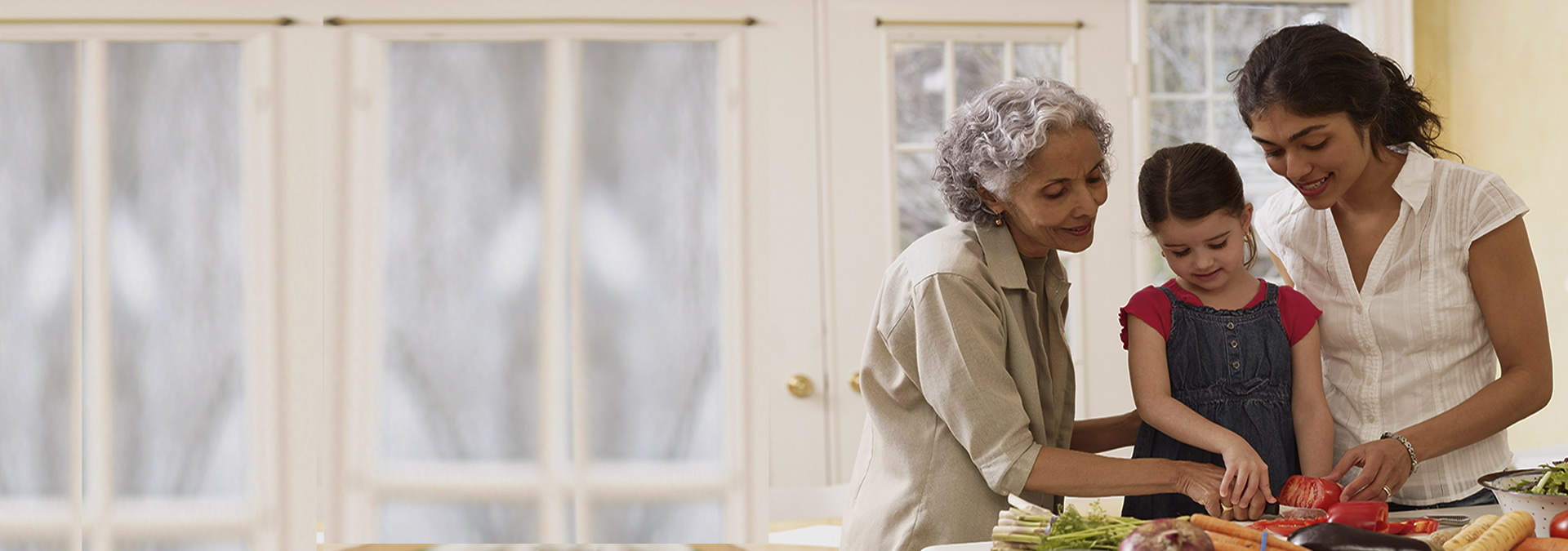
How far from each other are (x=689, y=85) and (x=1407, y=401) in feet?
7.54

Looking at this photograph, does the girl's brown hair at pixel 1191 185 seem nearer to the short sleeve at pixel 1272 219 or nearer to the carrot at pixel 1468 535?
the short sleeve at pixel 1272 219

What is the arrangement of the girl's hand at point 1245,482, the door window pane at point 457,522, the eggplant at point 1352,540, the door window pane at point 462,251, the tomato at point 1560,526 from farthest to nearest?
the door window pane at point 457,522 < the door window pane at point 462,251 < the girl's hand at point 1245,482 < the tomato at point 1560,526 < the eggplant at point 1352,540

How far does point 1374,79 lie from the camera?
1.45 meters

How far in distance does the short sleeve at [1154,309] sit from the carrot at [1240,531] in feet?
1.65

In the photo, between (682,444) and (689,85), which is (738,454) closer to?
(682,444)

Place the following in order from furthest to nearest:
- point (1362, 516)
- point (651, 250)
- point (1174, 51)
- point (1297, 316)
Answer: point (651, 250) < point (1174, 51) < point (1297, 316) < point (1362, 516)

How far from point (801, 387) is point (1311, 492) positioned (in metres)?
1.82

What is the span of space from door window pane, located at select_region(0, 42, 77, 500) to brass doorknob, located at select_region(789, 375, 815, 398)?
2495 millimetres

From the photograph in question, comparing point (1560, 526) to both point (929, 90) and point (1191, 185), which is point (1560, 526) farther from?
point (929, 90)

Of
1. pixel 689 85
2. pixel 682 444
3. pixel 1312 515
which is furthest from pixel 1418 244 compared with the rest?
pixel 682 444

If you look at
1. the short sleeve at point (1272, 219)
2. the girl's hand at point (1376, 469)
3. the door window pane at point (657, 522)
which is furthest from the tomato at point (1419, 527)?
the door window pane at point (657, 522)

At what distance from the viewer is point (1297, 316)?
154 centimetres

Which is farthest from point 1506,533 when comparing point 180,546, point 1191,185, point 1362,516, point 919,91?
point 180,546

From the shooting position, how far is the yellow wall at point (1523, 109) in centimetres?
287
